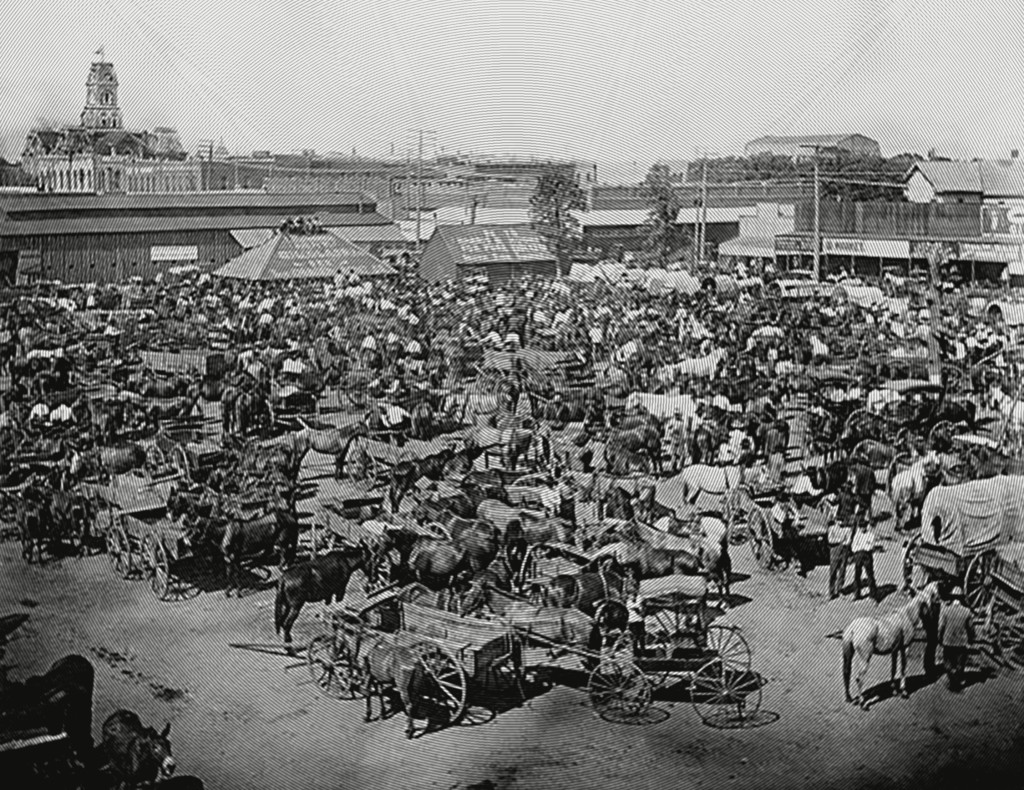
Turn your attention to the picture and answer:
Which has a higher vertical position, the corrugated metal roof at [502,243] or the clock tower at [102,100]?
the clock tower at [102,100]

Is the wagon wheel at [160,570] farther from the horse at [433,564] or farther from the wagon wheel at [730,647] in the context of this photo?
the wagon wheel at [730,647]

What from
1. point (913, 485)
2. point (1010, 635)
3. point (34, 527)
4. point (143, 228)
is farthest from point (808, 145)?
point (34, 527)

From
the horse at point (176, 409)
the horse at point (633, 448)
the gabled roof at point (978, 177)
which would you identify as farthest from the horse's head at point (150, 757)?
the gabled roof at point (978, 177)

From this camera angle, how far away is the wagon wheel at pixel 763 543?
5.12 metres

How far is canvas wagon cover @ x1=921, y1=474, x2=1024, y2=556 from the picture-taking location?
15.9 ft

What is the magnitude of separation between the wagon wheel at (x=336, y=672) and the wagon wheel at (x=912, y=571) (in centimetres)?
244

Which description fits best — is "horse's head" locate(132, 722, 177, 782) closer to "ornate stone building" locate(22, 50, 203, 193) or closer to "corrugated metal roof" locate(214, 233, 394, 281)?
"ornate stone building" locate(22, 50, 203, 193)

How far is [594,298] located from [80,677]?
5627 millimetres

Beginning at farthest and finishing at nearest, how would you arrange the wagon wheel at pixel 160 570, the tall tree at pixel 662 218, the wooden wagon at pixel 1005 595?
the tall tree at pixel 662 218, the wagon wheel at pixel 160 570, the wooden wagon at pixel 1005 595

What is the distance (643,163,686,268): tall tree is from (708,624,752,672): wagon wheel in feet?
12.8

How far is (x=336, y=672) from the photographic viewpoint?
4.00 metres

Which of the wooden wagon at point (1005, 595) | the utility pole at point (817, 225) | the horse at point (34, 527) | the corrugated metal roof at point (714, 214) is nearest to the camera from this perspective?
the wooden wagon at point (1005, 595)

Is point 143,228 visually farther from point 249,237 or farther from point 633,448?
point 633,448

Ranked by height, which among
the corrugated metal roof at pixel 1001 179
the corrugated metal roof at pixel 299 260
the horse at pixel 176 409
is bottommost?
the horse at pixel 176 409
